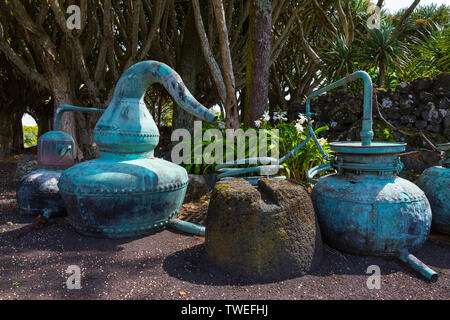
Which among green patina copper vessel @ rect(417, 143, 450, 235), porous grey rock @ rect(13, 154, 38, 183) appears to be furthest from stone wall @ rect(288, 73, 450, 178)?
porous grey rock @ rect(13, 154, 38, 183)

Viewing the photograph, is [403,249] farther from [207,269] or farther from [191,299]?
[191,299]

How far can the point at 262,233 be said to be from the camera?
1.95 m

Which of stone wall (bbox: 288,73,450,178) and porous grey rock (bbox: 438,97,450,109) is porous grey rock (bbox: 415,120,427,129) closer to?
stone wall (bbox: 288,73,450,178)

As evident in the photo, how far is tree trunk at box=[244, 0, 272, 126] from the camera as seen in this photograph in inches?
188

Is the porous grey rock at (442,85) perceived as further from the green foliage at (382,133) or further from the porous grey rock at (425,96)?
the green foliage at (382,133)

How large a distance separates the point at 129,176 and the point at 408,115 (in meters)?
5.64

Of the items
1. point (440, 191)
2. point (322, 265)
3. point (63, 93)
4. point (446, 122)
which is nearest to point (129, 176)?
point (322, 265)

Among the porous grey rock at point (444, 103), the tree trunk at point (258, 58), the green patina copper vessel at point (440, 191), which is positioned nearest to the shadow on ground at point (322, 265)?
the green patina copper vessel at point (440, 191)

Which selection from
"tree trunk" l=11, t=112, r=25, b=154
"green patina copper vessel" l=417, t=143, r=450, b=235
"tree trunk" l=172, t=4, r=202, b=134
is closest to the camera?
"green patina copper vessel" l=417, t=143, r=450, b=235

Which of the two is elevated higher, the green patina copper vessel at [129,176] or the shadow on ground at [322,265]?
the green patina copper vessel at [129,176]

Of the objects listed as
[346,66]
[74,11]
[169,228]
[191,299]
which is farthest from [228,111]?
[346,66]

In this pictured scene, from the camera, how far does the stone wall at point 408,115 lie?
17.7 feet

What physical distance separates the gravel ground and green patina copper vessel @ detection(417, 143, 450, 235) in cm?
16

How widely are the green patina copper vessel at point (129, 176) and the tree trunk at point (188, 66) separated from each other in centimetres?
385
